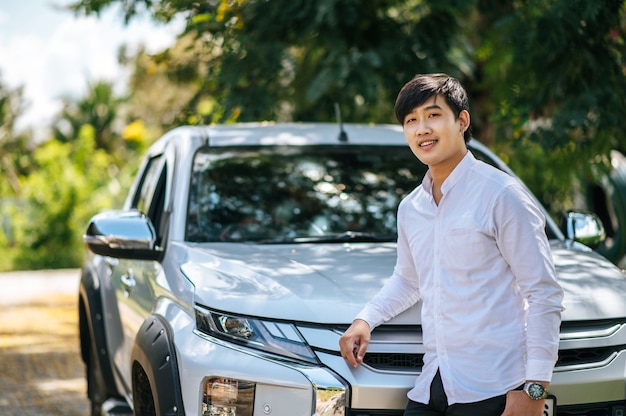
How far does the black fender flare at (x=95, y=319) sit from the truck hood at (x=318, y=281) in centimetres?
130

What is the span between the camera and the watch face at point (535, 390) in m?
2.57

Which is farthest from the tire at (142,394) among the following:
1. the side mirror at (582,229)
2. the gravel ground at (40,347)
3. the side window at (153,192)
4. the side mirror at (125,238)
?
the gravel ground at (40,347)

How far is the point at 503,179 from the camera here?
2754mm

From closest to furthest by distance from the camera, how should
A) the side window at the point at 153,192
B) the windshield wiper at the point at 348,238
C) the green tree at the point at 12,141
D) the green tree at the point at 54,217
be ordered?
the windshield wiper at the point at 348,238 < the side window at the point at 153,192 < the green tree at the point at 54,217 < the green tree at the point at 12,141

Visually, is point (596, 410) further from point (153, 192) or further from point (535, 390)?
point (153, 192)

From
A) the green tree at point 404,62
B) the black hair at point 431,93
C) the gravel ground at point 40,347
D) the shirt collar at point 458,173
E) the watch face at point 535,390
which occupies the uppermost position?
the green tree at point 404,62

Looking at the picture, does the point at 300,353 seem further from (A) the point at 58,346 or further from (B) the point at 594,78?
(A) the point at 58,346

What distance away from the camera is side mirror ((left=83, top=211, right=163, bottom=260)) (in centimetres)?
390

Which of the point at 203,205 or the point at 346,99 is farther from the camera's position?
the point at 346,99

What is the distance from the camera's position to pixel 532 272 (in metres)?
2.61

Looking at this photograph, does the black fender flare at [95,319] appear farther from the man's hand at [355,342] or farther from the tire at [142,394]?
the man's hand at [355,342]

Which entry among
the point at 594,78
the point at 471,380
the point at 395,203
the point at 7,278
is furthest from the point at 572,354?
the point at 7,278

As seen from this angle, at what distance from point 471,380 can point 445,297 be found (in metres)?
Answer: 0.26

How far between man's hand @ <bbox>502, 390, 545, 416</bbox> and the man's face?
2.35ft
